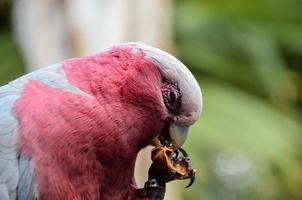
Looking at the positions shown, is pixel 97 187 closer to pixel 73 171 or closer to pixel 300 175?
pixel 73 171

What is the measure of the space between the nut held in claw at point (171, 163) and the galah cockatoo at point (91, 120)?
33 mm

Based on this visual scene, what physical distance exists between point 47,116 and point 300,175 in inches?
126

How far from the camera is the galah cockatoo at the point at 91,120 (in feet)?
7.83

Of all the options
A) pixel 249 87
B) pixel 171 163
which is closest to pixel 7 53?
pixel 249 87

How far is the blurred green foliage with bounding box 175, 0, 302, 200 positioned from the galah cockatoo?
2373 mm

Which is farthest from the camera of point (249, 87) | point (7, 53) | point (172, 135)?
point (7, 53)

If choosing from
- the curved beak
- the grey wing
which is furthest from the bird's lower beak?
the grey wing

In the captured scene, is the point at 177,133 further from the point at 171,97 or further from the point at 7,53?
the point at 7,53

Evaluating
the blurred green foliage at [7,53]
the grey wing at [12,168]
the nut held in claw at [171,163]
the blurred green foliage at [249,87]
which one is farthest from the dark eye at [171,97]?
the blurred green foliage at [7,53]

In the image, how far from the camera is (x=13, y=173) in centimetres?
242

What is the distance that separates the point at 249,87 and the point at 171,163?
114 inches

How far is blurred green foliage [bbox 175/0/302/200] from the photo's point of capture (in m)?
4.92

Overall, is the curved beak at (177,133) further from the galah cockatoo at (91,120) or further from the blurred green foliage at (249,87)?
the blurred green foliage at (249,87)

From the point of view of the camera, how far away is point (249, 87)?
5.39 m
